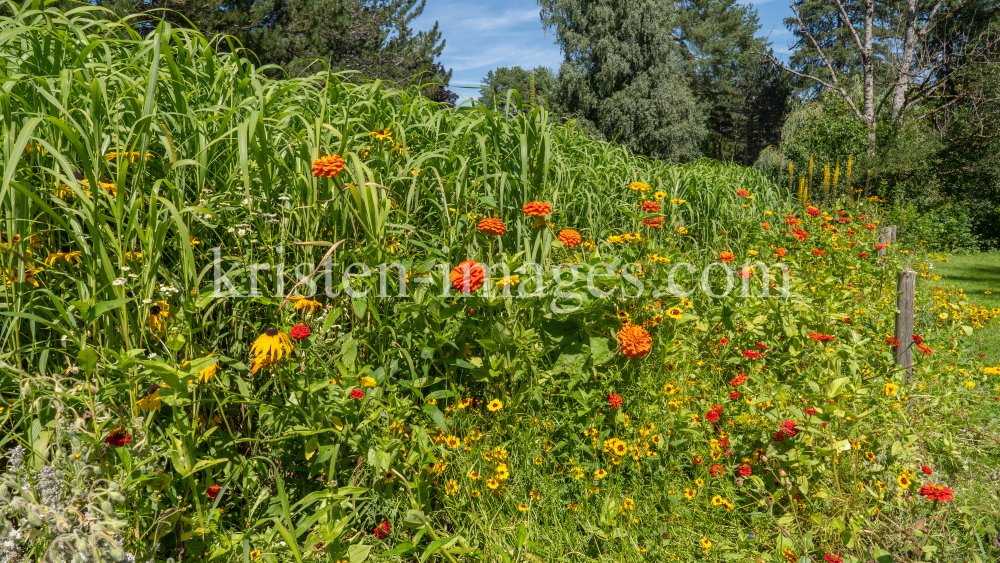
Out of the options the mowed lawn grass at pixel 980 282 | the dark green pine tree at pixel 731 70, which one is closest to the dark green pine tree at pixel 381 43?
the mowed lawn grass at pixel 980 282

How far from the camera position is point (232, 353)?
1.50 metres

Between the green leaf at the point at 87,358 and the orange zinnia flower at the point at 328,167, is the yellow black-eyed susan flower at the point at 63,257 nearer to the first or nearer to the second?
the green leaf at the point at 87,358

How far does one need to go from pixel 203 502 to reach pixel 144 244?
654mm

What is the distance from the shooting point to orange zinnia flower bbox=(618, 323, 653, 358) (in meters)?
1.61

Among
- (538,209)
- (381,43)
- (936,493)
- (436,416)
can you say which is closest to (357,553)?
(436,416)

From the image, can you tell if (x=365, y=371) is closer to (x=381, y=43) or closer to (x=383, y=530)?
(x=383, y=530)

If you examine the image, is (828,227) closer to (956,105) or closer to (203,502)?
(203,502)

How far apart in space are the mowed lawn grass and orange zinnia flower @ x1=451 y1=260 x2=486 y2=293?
341cm

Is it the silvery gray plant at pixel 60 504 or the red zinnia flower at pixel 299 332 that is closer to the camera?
the silvery gray plant at pixel 60 504

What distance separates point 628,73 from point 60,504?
658 inches

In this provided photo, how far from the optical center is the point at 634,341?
1.62 m

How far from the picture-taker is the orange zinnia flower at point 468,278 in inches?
57.1

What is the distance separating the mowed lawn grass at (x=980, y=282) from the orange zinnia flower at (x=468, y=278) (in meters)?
3.41

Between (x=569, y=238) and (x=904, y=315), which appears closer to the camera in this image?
(x=569, y=238)
